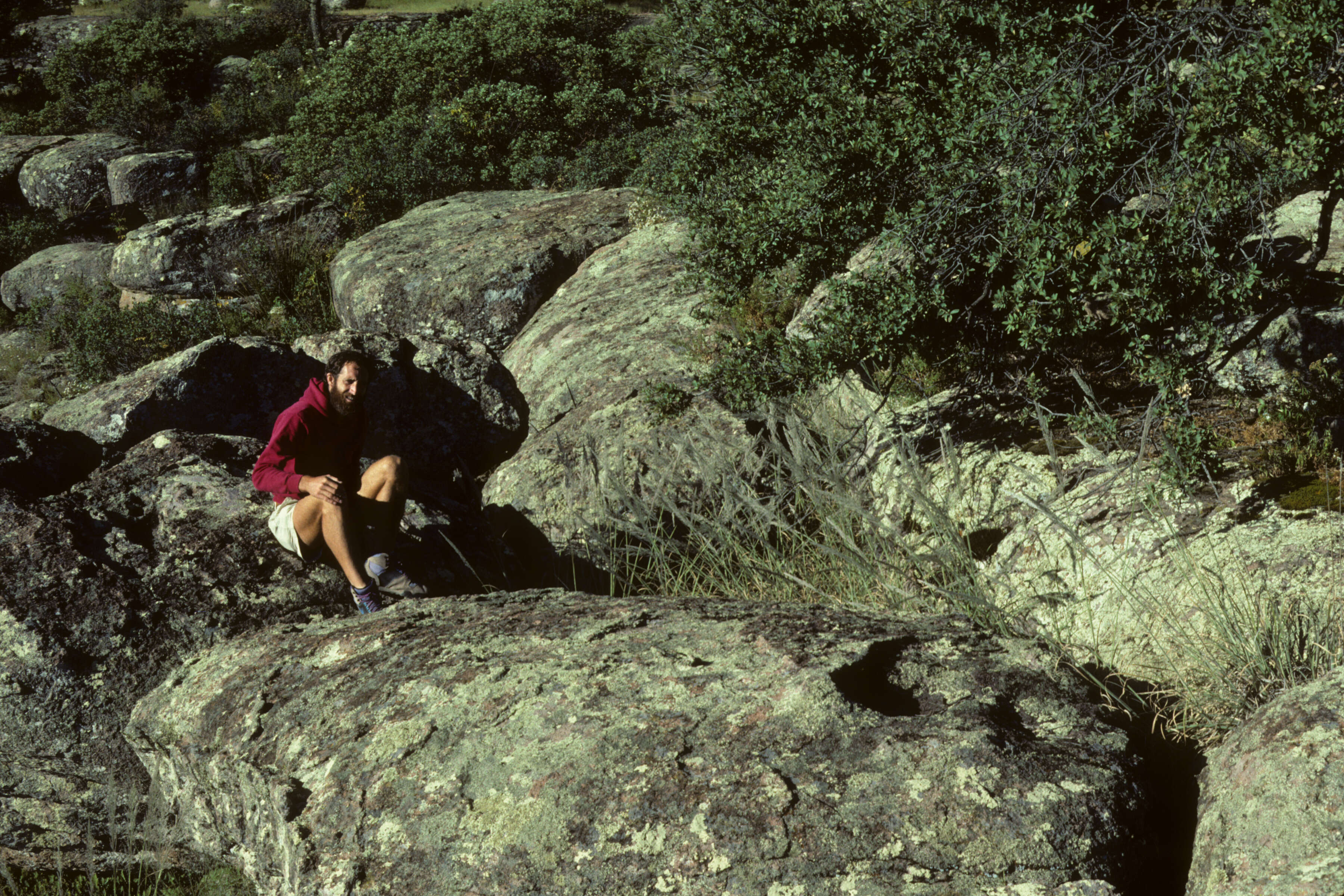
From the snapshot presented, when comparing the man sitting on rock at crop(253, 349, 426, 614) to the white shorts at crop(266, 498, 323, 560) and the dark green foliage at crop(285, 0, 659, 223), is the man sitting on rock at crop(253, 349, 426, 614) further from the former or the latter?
the dark green foliage at crop(285, 0, 659, 223)

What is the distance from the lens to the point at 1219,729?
2961mm

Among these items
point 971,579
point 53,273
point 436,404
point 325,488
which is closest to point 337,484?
point 325,488

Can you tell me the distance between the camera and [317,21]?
2930 cm

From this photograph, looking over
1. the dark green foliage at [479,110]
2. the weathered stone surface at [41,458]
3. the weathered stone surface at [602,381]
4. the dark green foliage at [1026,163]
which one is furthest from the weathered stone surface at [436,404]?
the dark green foliage at [479,110]

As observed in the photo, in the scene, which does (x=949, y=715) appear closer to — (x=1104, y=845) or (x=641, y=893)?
(x=1104, y=845)

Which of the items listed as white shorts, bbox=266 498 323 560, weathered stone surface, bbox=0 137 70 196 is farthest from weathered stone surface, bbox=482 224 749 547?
weathered stone surface, bbox=0 137 70 196

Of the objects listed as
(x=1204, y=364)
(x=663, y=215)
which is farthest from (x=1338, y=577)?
(x=663, y=215)

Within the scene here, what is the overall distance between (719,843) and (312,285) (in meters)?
12.9

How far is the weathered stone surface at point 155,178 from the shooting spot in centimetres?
1922

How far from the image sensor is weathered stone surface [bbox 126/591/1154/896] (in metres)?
2.49

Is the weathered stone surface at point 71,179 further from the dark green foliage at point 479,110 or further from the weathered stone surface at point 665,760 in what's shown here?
the weathered stone surface at point 665,760

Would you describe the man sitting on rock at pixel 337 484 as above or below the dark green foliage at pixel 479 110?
below

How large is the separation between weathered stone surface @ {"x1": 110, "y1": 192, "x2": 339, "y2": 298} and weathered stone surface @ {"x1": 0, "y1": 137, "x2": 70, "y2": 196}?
360 inches

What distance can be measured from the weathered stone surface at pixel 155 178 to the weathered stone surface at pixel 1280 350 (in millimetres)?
19406
